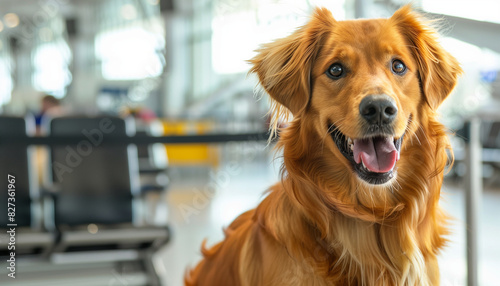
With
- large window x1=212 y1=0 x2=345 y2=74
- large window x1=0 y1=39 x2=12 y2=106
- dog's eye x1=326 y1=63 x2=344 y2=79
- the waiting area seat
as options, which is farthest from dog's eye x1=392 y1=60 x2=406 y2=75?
large window x1=0 y1=39 x2=12 y2=106

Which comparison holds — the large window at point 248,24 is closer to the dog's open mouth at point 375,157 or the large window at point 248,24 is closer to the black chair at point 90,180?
the dog's open mouth at point 375,157

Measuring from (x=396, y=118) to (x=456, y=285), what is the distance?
213 cm

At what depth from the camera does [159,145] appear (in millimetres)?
6637

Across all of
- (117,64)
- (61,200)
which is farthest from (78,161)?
(117,64)

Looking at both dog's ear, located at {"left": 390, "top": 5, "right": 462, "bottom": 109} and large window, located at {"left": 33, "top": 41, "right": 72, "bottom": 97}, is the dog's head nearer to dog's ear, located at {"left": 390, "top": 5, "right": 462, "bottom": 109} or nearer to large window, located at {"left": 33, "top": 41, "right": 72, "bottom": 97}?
dog's ear, located at {"left": 390, "top": 5, "right": 462, "bottom": 109}

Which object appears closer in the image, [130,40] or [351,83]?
[351,83]

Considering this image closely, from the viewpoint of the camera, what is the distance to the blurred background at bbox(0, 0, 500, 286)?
2.40 metres

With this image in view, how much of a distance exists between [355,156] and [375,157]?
0.19 ft

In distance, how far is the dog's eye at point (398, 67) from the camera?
149 centimetres

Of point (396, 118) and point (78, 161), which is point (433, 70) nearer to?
point (396, 118)

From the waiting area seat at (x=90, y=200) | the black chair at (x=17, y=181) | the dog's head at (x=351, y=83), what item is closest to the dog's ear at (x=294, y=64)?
the dog's head at (x=351, y=83)

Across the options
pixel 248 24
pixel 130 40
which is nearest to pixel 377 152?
pixel 248 24

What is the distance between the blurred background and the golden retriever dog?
133 millimetres

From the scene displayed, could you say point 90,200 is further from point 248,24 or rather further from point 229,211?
point 248,24
